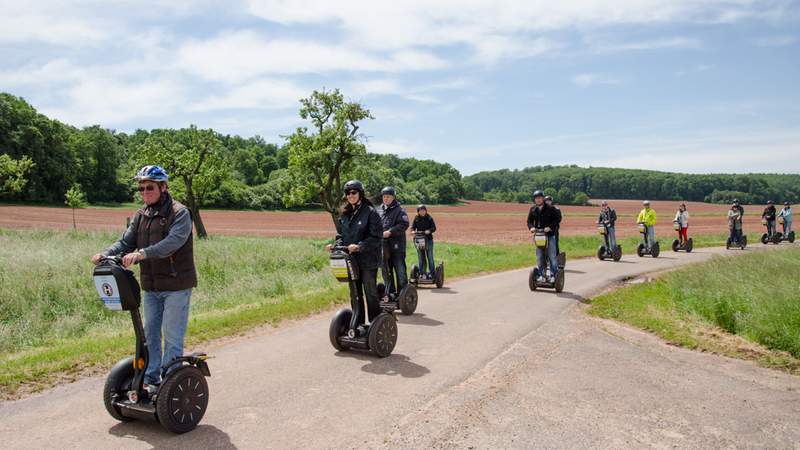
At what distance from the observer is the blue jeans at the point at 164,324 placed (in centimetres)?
482

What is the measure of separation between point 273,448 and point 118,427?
149 cm

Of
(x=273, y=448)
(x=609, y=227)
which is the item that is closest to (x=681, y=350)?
(x=273, y=448)

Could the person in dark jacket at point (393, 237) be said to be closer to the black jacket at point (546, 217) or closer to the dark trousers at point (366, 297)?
the dark trousers at point (366, 297)

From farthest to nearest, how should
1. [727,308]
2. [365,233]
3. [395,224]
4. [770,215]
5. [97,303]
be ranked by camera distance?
[770,215]
[97,303]
[395,224]
[727,308]
[365,233]

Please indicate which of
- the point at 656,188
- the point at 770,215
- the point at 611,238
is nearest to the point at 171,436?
the point at 611,238

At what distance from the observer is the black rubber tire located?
10078 mm

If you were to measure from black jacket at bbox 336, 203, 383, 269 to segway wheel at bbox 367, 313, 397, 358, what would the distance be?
0.71 metres

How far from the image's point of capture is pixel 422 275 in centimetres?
1401

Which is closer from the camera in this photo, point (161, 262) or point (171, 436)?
point (171, 436)

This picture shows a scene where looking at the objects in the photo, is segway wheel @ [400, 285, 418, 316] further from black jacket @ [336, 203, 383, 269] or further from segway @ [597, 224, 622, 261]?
segway @ [597, 224, 622, 261]

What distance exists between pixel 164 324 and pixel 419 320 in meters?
5.47

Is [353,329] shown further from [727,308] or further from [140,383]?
[727,308]

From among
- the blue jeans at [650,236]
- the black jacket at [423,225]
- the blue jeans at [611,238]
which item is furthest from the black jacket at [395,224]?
the blue jeans at [650,236]

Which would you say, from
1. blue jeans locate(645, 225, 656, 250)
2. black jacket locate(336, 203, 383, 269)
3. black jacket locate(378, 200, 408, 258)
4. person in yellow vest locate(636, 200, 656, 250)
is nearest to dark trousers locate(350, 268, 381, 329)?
black jacket locate(336, 203, 383, 269)
